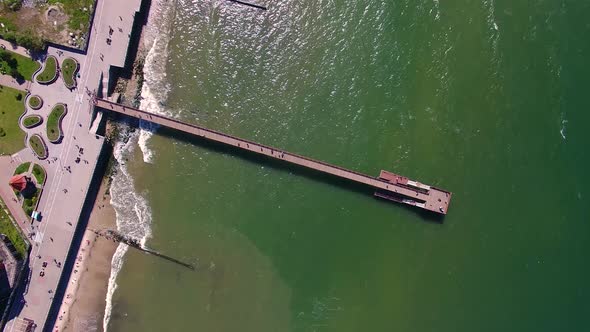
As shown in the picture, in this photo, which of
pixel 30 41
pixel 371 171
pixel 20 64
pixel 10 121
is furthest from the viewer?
pixel 10 121

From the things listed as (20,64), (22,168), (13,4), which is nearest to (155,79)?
(20,64)

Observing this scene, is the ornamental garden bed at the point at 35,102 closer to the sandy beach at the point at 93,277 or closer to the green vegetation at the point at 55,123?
the green vegetation at the point at 55,123

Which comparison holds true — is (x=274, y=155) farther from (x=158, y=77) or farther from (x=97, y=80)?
(x=97, y=80)

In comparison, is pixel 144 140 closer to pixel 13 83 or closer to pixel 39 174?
pixel 39 174

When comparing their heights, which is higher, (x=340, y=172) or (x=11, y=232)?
(x=340, y=172)

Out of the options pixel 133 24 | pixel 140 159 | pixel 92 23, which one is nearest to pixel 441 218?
pixel 140 159

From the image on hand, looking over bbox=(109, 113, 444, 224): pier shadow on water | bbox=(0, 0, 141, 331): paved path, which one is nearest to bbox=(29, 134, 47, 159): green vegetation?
bbox=(0, 0, 141, 331): paved path

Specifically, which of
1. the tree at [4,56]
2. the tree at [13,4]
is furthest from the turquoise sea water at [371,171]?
the tree at [4,56]
